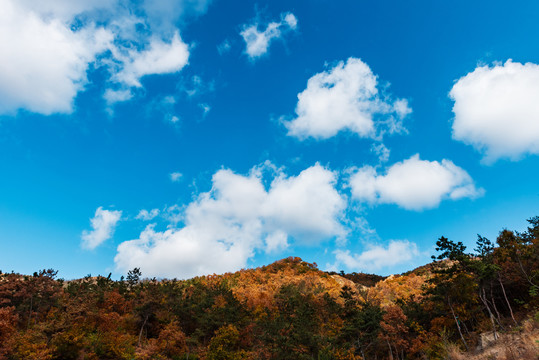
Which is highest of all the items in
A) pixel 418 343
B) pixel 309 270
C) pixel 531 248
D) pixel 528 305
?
pixel 309 270

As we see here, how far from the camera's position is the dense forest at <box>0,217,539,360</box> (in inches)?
1105

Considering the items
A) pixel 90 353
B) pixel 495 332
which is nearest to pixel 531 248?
pixel 495 332

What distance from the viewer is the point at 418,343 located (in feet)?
115

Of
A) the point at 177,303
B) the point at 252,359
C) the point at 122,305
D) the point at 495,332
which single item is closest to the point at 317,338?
the point at 252,359

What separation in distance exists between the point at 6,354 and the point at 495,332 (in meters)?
47.0

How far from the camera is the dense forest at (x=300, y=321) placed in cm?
2806

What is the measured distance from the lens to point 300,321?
1112 inches

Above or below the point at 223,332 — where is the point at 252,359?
below

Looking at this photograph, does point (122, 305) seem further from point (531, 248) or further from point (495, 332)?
point (531, 248)

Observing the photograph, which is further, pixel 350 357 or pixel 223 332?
pixel 223 332

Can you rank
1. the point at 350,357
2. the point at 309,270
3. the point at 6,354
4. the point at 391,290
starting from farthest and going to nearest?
Result: 1. the point at 309,270
2. the point at 391,290
3. the point at 350,357
4. the point at 6,354

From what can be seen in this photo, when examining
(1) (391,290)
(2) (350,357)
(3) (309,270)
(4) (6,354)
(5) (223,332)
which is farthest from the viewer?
(3) (309,270)

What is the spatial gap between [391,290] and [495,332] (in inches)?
1575

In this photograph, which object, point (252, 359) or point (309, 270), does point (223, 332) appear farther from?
point (309, 270)
